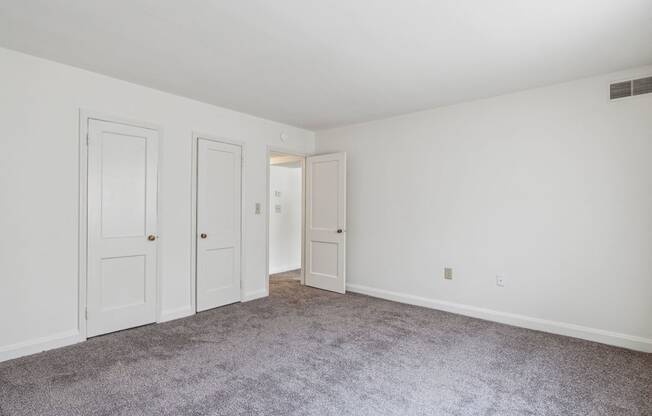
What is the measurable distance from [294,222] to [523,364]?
197 inches

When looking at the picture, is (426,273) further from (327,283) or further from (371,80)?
(371,80)

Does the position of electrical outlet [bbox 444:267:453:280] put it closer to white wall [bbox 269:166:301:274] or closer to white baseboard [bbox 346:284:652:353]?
white baseboard [bbox 346:284:652:353]

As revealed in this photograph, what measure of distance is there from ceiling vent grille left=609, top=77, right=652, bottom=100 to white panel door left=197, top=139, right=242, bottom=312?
3.98 meters

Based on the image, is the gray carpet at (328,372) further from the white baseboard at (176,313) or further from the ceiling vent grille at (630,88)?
the ceiling vent grille at (630,88)

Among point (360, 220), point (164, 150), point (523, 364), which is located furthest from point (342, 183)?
point (523, 364)

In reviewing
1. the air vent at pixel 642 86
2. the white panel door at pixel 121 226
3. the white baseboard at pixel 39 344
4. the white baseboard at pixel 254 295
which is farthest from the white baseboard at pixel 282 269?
the air vent at pixel 642 86

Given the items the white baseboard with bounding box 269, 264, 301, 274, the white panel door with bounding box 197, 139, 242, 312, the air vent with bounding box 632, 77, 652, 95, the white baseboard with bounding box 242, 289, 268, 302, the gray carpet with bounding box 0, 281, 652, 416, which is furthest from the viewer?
the white baseboard with bounding box 269, 264, 301, 274

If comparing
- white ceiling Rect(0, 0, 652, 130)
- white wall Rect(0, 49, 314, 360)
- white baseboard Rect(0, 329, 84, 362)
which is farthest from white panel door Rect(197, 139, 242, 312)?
white baseboard Rect(0, 329, 84, 362)

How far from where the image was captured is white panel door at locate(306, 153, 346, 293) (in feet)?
16.4

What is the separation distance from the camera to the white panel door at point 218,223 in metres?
4.07

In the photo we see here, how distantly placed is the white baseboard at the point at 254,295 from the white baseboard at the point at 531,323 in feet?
5.04

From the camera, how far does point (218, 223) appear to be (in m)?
4.26

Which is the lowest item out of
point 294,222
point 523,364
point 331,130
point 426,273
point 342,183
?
point 523,364

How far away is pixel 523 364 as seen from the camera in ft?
9.01
